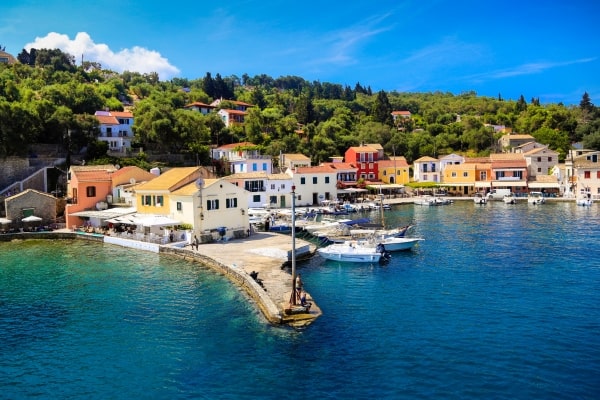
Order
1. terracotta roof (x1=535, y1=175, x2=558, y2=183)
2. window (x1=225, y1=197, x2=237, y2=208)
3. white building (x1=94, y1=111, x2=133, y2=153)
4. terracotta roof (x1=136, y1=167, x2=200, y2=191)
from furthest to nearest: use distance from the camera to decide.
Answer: terracotta roof (x1=535, y1=175, x2=558, y2=183) → white building (x1=94, y1=111, x2=133, y2=153) → terracotta roof (x1=136, y1=167, x2=200, y2=191) → window (x1=225, y1=197, x2=237, y2=208)

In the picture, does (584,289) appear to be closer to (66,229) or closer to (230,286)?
(230,286)

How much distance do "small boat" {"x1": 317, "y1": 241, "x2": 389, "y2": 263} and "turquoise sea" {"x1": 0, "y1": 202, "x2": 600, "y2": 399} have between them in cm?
76

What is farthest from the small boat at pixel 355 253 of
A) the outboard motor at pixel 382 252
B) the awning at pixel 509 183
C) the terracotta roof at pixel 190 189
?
the awning at pixel 509 183

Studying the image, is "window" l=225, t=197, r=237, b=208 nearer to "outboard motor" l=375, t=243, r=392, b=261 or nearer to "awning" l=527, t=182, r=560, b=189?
"outboard motor" l=375, t=243, r=392, b=261

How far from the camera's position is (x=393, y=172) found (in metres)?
73.4

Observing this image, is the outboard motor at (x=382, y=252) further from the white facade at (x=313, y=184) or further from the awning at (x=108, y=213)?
the white facade at (x=313, y=184)

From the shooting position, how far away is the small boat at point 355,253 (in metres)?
28.4

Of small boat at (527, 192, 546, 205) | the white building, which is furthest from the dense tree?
the white building

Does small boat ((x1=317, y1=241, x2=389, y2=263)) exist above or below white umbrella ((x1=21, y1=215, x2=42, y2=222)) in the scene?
below

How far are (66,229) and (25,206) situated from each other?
12.8 feet

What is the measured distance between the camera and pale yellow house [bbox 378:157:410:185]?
2881 inches

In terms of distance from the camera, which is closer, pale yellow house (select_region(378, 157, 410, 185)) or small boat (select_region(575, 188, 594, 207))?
small boat (select_region(575, 188, 594, 207))

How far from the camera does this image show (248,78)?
195375 millimetres

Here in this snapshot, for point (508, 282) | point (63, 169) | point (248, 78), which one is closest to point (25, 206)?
point (63, 169)
